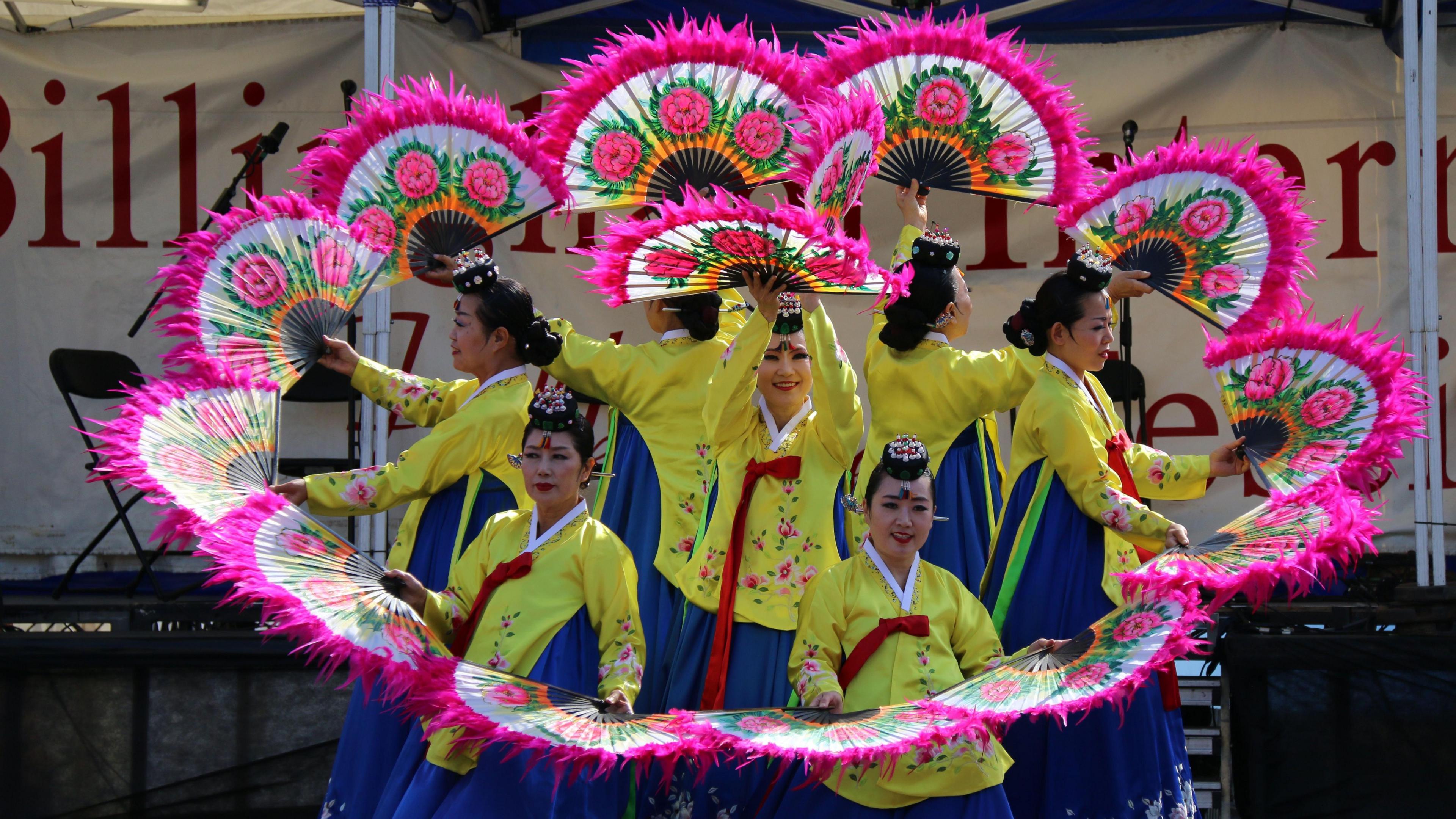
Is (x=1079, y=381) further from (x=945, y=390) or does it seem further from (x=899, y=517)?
(x=899, y=517)

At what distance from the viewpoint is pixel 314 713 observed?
4.04 m

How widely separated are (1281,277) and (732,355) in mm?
1380

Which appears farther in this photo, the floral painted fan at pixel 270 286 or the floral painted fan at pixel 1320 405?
the floral painted fan at pixel 270 286

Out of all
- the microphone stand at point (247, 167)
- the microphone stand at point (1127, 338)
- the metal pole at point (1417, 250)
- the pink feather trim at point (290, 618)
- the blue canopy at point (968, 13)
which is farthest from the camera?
the blue canopy at point (968, 13)

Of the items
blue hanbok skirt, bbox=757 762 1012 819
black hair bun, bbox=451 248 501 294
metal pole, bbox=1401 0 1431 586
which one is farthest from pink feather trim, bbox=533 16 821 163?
metal pole, bbox=1401 0 1431 586

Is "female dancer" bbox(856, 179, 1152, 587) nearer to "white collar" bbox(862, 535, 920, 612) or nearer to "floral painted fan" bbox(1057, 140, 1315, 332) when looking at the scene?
"floral painted fan" bbox(1057, 140, 1315, 332)

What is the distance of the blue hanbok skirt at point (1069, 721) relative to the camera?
2.97 metres

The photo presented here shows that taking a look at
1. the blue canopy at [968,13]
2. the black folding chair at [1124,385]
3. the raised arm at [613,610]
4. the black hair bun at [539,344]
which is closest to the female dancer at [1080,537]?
the raised arm at [613,610]

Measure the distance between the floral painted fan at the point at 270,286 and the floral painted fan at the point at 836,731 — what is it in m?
1.37

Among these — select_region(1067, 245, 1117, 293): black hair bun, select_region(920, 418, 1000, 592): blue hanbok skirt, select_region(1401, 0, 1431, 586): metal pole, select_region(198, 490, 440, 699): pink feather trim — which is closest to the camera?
select_region(198, 490, 440, 699): pink feather trim

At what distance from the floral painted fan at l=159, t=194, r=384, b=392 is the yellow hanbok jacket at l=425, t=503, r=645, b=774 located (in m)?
0.72

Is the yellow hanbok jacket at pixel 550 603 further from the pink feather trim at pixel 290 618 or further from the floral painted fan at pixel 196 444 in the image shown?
the floral painted fan at pixel 196 444

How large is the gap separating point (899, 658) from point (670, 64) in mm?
1633

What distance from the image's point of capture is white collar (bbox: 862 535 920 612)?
→ 274 cm
